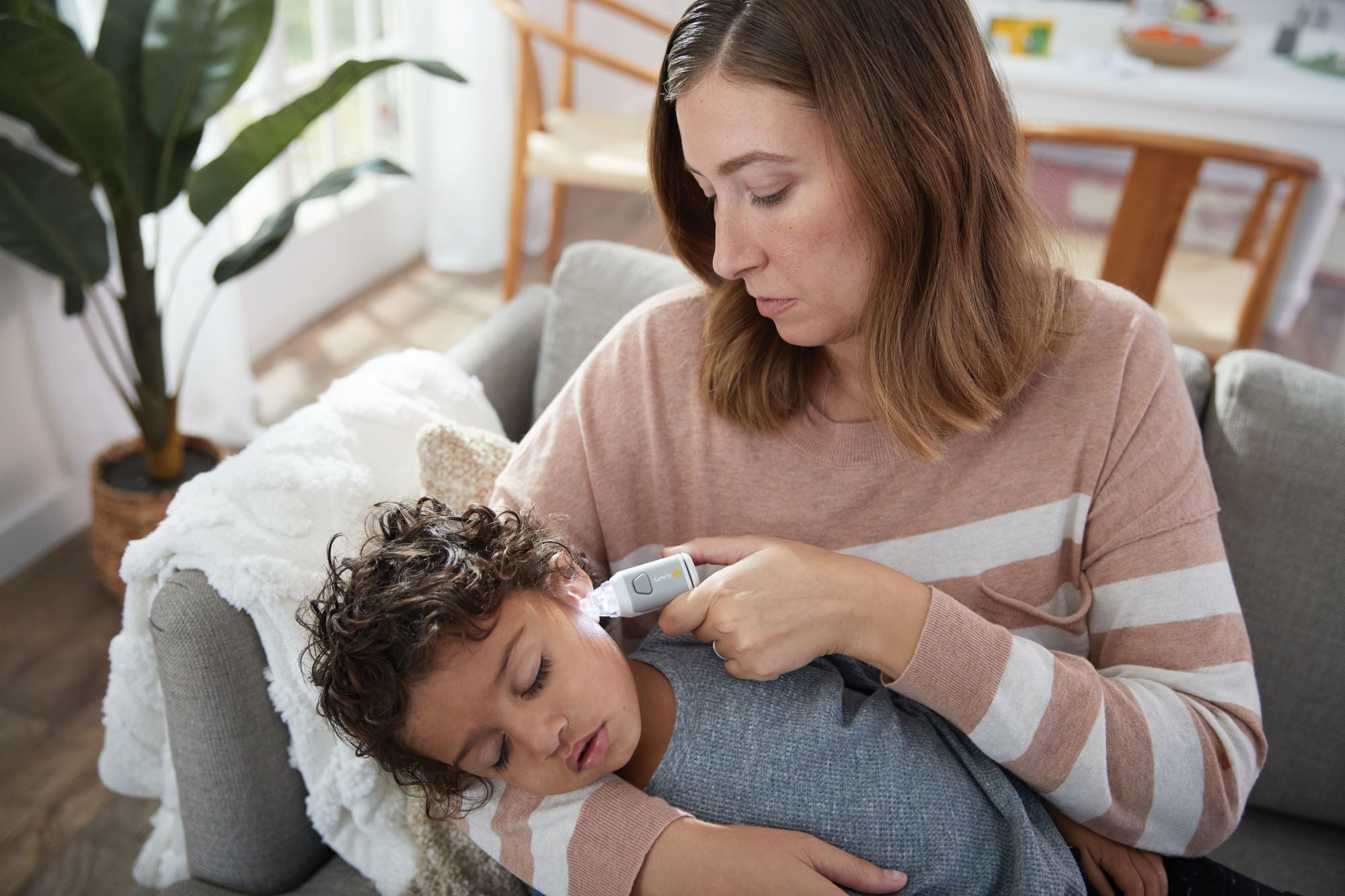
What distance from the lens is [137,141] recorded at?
1970 millimetres

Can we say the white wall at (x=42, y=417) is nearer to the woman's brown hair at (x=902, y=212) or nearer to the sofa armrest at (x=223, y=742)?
the sofa armrest at (x=223, y=742)

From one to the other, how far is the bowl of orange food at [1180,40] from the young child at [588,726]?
9.73 ft

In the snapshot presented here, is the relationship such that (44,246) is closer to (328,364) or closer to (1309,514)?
(328,364)

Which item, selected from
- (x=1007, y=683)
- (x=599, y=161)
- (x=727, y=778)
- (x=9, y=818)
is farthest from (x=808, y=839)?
(x=599, y=161)

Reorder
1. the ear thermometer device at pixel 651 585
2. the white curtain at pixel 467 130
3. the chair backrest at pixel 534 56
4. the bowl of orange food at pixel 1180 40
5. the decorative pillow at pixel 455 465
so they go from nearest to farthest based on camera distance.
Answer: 1. the ear thermometer device at pixel 651 585
2. the decorative pillow at pixel 455 465
3. the chair backrest at pixel 534 56
4. the bowl of orange food at pixel 1180 40
5. the white curtain at pixel 467 130

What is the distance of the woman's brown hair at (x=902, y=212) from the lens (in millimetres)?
997

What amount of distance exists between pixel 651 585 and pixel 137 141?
148 cm

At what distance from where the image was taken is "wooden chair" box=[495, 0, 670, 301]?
317 cm

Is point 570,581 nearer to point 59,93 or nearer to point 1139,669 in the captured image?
point 1139,669

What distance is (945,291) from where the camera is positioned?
111 centimetres

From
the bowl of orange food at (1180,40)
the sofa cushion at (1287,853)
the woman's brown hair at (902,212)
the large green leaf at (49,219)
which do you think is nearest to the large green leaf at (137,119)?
the large green leaf at (49,219)

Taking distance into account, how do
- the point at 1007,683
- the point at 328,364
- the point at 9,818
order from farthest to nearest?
the point at 328,364 → the point at 9,818 → the point at 1007,683

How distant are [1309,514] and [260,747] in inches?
52.2

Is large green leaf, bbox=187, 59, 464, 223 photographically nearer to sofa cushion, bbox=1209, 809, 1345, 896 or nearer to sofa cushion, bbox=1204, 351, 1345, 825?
sofa cushion, bbox=1204, 351, 1345, 825
